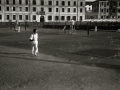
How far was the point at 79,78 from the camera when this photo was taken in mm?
5938

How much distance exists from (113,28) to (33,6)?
3819 cm

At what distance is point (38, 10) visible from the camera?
67.4 metres

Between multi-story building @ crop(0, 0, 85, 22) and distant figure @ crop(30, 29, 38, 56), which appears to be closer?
distant figure @ crop(30, 29, 38, 56)

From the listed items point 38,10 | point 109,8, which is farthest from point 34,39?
point 109,8

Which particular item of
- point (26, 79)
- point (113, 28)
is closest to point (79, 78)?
point (26, 79)

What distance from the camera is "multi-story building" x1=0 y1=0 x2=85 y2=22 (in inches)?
2549

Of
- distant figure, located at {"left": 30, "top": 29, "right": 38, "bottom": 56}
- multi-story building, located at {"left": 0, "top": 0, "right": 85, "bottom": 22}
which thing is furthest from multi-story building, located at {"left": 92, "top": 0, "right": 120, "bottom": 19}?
distant figure, located at {"left": 30, "top": 29, "right": 38, "bottom": 56}

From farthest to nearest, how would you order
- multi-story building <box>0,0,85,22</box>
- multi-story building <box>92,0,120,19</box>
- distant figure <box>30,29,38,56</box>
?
multi-story building <box>92,0,120,19</box>, multi-story building <box>0,0,85,22</box>, distant figure <box>30,29,38,56</box>

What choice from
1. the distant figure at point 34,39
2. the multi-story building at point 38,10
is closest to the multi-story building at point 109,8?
the multi-story building at point 38,10

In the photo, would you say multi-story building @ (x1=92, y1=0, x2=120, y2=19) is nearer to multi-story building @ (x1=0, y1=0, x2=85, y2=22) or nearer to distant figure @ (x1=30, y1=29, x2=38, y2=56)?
multi-story building @ (x1=0, y1=0, x2=85, y2=22)

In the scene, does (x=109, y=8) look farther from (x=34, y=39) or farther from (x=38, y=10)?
(x=34, y=39)

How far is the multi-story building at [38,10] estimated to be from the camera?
6475cm

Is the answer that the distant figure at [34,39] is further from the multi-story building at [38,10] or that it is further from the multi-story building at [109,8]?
the multi-story building at [109,8]

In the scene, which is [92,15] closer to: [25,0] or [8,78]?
[25,0]
